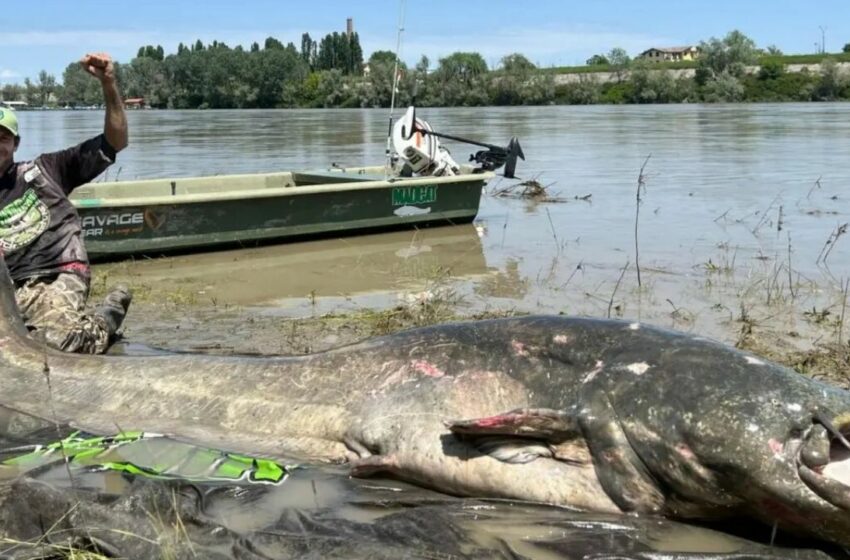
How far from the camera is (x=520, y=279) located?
889 centimetres

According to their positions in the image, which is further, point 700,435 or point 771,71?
point 771,71

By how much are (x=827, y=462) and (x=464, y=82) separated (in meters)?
77.5

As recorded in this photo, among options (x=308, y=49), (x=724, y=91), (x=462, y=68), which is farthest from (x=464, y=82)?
(x=308, y=49)

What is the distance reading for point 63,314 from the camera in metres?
5.50

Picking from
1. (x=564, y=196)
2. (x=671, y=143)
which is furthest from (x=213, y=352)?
(x=671, y=143)

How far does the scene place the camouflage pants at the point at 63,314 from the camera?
541cm

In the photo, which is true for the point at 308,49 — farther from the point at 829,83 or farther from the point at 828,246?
the point at 828,246

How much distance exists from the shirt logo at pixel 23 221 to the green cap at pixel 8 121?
1.17 feet

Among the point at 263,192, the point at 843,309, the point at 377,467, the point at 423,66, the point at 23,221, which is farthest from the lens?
the point at 423,66

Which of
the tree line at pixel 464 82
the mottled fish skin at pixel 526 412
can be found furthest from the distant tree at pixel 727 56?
the mottled fish skin at pixel 526 412

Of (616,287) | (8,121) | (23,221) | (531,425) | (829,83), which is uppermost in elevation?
(829,83)

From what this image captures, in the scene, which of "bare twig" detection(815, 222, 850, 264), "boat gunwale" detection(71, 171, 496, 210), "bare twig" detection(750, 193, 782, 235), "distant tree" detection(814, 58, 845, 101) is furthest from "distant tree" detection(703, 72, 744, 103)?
"bare twig" detection(815, 222, 850, 264)

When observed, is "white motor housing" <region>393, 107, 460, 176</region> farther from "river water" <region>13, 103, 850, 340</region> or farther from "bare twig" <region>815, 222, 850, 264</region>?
"bare twig" <region>815, 222, 850, 264</region>

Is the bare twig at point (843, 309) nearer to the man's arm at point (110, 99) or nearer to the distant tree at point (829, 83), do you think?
the man's arm at point (110, 99)
